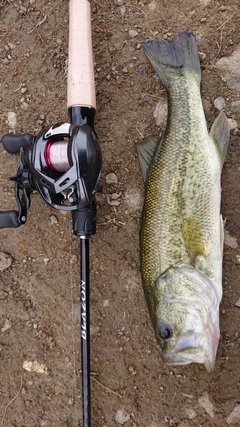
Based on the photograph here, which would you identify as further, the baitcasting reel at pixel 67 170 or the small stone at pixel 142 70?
the small stone at pixel 142 70

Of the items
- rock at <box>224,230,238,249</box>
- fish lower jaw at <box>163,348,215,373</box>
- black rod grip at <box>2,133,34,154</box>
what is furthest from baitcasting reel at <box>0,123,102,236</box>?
rock at <box>224,230,238,249</box>

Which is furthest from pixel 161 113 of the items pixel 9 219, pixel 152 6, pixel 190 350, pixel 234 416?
pixel 234 416

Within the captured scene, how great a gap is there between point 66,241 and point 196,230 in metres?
1.13

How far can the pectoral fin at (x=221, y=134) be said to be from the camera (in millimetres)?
3182

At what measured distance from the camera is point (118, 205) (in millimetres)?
3537

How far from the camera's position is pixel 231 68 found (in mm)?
3414

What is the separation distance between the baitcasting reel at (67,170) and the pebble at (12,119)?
32.3 inches

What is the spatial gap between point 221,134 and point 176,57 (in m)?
0.67

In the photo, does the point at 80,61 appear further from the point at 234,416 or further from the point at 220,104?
the point at 234,416

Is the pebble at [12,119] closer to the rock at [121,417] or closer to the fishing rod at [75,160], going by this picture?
the fishing rod at [75,160]

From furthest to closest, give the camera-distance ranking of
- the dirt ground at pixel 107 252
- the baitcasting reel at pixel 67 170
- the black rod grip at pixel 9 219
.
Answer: the dirt ground at pixel 107 252, the black rod grip at pixel 9 219, the baitcasting reel at pixel 67 170

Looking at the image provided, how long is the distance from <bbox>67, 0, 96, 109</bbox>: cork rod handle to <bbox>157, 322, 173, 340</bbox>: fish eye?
154 cm

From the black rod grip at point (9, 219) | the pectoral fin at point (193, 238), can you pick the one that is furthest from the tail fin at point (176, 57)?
the black rod grip at point (9, 219)

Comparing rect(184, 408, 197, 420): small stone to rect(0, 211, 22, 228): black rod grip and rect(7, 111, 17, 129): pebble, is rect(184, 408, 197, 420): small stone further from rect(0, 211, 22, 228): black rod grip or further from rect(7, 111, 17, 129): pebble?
rect(7, 111, 17, 129): pebble
